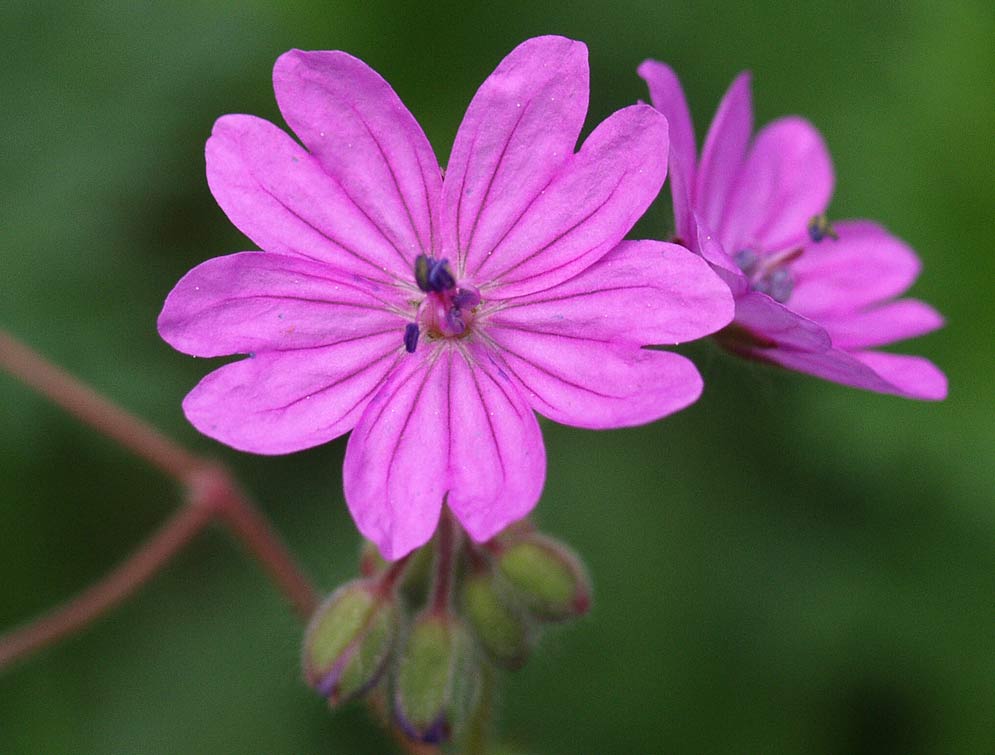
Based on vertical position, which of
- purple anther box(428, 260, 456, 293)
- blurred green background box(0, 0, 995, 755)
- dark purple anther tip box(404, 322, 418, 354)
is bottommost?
blurred green background box(0, 0, 995, 755)

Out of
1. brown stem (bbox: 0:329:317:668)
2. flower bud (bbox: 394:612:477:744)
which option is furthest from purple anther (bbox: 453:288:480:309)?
brown stem (bbox: 0:329:317:668)

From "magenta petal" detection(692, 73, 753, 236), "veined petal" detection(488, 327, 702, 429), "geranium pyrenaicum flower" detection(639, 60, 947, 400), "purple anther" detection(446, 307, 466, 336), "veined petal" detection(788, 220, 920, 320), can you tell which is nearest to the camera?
"veined petal" detection(488, 327, 702, 429)

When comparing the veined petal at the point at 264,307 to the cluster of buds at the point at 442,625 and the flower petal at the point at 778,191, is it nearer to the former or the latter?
the cluster of buds at the point at 442,625

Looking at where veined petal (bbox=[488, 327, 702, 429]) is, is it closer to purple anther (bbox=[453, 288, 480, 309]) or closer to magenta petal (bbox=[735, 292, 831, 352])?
purple anther (bbox=[453, 288, 480, 309])

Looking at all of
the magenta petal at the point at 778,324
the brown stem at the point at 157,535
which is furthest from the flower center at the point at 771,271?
the brown stem at the point at 157,535

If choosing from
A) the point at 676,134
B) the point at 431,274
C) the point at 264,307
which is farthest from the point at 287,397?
the point at 676,134

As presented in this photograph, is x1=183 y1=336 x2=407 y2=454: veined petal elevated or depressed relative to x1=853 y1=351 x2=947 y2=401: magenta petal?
elevated
